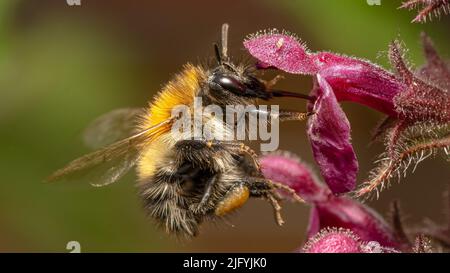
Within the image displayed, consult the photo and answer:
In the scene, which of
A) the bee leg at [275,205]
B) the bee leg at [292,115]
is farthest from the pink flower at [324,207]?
the bee leg at [292,115]

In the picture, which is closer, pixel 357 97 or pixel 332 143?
pixel 332 143

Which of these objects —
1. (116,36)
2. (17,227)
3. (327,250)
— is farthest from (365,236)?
(116,36)

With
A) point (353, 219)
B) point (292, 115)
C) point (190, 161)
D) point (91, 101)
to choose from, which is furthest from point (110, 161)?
point (91, 101)

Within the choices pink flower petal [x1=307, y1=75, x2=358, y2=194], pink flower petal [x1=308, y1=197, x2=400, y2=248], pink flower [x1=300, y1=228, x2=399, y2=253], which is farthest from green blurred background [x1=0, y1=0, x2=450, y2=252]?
pink flower petal [x1=307, y1=75, x2=358, y2=194]

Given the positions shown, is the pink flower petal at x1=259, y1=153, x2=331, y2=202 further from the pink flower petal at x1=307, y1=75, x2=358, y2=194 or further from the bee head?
the pink flower petal at x1=307, y1=75, x2=358, y2=194

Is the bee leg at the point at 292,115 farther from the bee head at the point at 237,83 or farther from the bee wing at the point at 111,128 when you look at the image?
the bee wing at the point at 111,128

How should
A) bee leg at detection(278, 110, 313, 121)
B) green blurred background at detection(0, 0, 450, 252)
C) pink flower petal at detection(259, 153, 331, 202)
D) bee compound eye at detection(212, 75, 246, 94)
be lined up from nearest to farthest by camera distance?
bee leg at detection(278, 110, 313, 121) < bee compound eye at detection(212, 75, 246, 94) < pink flower petal at detection(259, 153, 331, 202) < green blurred background at detection(0, 0, 450, 252)

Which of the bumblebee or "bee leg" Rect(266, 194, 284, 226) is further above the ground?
the bumblebee

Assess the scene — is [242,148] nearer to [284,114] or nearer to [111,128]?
[284,114]

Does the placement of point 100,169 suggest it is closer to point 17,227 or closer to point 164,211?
point 164,211
